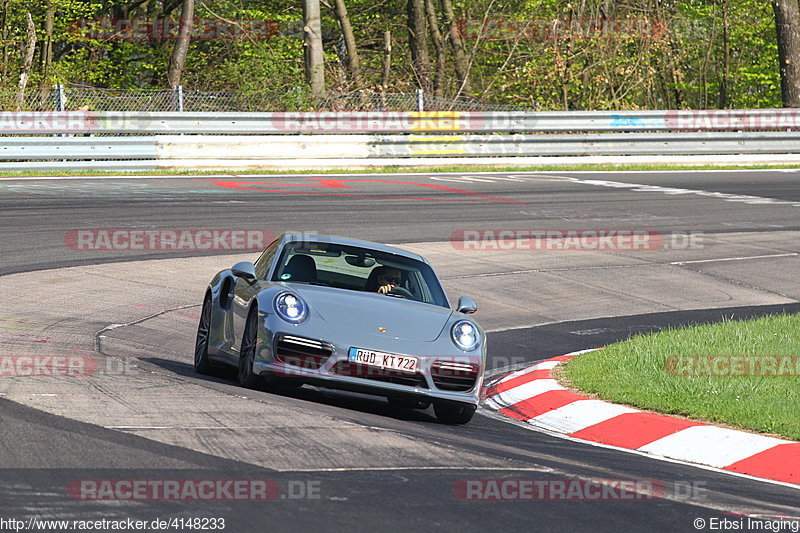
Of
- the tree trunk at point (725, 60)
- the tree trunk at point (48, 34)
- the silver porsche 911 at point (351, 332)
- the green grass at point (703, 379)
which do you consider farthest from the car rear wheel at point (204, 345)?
the tree trunk at point (725, 60)

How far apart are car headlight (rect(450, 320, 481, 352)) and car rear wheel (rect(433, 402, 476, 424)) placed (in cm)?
41

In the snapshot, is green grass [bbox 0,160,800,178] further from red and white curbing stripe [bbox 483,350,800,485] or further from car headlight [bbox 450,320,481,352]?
car headlight [bbox 450,320,481,352]

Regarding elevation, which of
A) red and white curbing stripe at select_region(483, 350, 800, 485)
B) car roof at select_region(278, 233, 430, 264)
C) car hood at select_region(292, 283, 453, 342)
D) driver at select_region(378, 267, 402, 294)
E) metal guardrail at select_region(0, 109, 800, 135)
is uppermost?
metal guardrail at select_region(0, 109, 800, 135)

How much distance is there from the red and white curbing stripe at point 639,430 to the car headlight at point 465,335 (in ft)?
2.66

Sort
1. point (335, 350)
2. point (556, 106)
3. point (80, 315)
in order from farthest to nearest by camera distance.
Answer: point (556, 106)
point (80, 315)
point (335, 350)

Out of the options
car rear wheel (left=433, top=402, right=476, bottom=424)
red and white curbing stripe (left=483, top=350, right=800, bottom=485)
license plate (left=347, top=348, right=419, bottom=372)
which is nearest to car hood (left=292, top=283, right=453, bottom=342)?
license plate (left=347, top=348, right=419, bottom=372)

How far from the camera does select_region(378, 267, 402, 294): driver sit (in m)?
8.87

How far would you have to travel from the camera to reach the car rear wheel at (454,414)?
7945 mm

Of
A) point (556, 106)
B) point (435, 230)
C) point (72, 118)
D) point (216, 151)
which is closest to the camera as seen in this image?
point (435, 230)

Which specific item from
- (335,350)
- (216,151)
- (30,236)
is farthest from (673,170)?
(335,350)

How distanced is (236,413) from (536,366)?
3966mm

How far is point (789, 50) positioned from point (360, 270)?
1094 inches

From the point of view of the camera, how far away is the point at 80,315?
11008mm

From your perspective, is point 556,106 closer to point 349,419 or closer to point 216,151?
point 216,151
